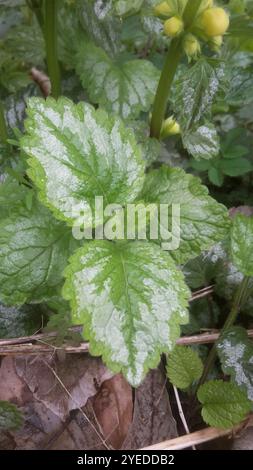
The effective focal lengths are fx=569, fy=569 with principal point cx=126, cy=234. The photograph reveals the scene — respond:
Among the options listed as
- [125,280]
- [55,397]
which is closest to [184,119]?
[125,280]

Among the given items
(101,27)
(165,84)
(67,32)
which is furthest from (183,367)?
(67,32)

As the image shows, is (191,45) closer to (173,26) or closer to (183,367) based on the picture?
(173,26)

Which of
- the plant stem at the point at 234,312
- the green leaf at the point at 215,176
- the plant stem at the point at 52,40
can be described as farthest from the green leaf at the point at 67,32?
the plant stem at the point at 234,312

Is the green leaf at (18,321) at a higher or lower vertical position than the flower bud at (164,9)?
lower

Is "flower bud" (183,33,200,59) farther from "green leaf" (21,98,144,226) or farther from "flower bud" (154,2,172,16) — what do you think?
"green leaf" (21,98,144,226)

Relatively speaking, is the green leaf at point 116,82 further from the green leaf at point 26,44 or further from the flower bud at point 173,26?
the flower bud at point 173,26
